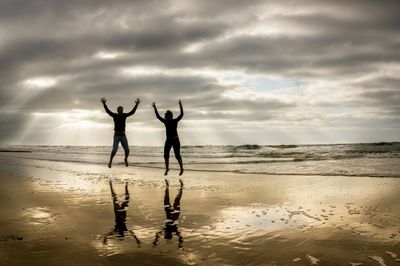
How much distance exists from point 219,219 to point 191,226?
809mm

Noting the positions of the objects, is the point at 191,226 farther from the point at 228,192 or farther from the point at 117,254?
the point at 228,192

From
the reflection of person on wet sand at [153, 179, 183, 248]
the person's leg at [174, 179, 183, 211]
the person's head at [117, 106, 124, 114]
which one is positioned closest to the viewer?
the reflection of person on wet sand at [153, 179, 183, 248]

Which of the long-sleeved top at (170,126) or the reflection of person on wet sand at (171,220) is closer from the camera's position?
the reflection of person on wet sand at (171,220)

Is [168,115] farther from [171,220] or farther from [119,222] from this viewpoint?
[119,222]

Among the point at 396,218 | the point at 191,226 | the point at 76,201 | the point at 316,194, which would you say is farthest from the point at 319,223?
the point at 76,201

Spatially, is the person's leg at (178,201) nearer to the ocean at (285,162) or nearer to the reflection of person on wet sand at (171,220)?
the reflection of person on wet sand at (171,220)

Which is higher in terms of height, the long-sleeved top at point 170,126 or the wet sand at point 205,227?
the long-sleeved top at point 170,126

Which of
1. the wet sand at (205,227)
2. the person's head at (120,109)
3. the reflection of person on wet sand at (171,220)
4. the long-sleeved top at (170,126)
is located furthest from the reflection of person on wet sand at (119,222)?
the person's head at (120,109)

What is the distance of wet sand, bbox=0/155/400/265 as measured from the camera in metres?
5.00

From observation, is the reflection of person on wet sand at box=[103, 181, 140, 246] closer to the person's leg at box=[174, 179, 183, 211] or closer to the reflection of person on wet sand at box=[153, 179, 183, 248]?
the reflection of person on wet sand at box=[153, 179, 183, 248]

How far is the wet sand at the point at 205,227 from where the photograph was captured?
5004mm

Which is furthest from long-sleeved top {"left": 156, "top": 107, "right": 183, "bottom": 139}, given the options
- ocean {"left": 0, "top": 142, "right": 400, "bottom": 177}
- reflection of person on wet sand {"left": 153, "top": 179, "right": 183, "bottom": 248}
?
reflection of person on wet sand {"left": 153, "top": 179, "right": 183, "bottom": 248}

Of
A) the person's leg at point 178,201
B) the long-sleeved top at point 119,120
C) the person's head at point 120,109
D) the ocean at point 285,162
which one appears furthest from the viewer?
the ocean at point 285,162

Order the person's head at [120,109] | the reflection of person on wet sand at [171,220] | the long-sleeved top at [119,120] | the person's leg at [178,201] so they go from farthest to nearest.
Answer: the long-sleeved top at [119,120] → the person's head at [120,109] → the person's leg at [178,201] → the reflection of person on wet sand at [171,220]
